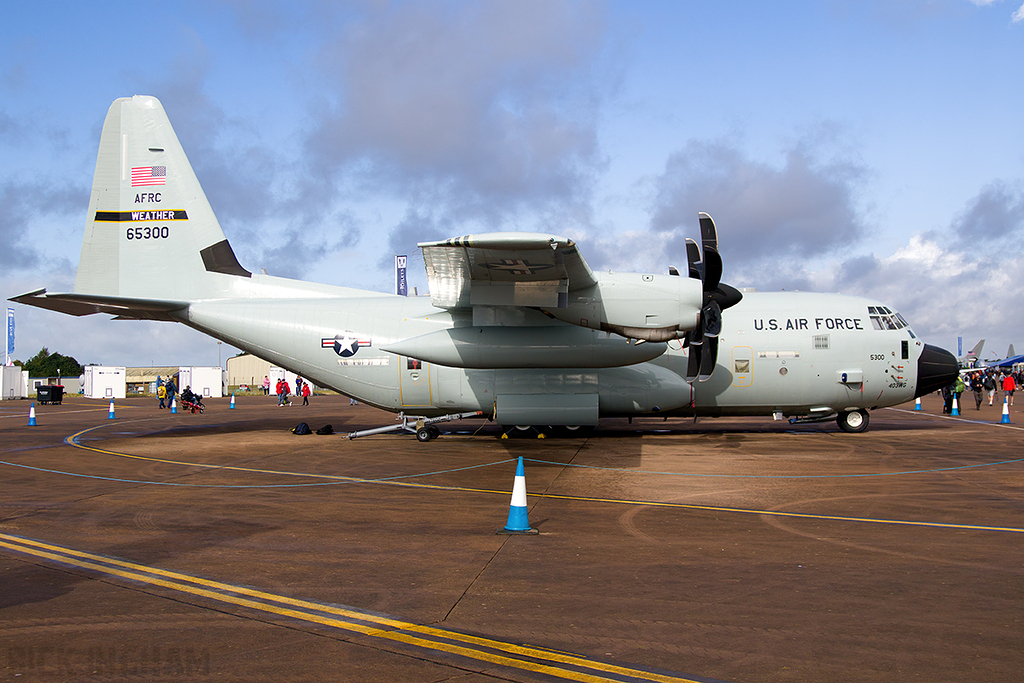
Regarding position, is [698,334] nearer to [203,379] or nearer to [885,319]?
[885,319]

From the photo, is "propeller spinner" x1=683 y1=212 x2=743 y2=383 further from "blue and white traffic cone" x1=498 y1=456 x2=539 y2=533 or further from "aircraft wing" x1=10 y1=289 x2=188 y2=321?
"aircraft wing" x1=10 y1=289 x2=188 y2=321

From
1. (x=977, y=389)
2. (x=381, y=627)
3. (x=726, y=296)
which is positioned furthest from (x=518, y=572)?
(x=977, y=389)

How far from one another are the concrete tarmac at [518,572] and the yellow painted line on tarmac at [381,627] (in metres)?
0.02

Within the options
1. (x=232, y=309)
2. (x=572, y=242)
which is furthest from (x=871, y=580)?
(x=232, y=309)

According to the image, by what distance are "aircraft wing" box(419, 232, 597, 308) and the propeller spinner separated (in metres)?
2.78

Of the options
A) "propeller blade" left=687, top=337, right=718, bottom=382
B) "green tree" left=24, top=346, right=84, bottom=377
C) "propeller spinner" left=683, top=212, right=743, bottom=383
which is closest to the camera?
"propeller spinner" left=683, top=212, right=743, bottom=383

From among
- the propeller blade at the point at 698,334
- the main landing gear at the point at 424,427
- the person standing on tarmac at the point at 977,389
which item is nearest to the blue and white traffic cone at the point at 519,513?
the propeller blade at the point at 698,334

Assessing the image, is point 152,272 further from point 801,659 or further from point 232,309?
point 801,659

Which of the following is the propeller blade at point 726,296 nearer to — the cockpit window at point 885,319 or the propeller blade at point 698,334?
the propeller blade at point 698,334

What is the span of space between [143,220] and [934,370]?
23.3 meters

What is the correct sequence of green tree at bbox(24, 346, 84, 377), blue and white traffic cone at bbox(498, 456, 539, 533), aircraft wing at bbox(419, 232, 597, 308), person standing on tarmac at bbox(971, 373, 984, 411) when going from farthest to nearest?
green tree at bbox(24, 346, 84, 377) → person standing on tarmac at bbox(971, 373, 984, 411) → aircraft wing at bbox(419, 232, 597, 308) → blue and white traffic cone at bbox(498, 456, 539, 533)

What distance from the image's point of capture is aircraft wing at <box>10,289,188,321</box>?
18016 mm

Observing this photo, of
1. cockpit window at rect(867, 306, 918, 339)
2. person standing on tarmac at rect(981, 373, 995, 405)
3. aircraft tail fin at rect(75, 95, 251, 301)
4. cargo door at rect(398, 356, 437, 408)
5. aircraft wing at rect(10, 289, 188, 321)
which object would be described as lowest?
person standing on tarmac at rect(981, 373, 995, 405)

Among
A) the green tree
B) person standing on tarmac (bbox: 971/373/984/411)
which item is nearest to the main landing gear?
person standing on tarmac (bbox: 971/373/984/411)
